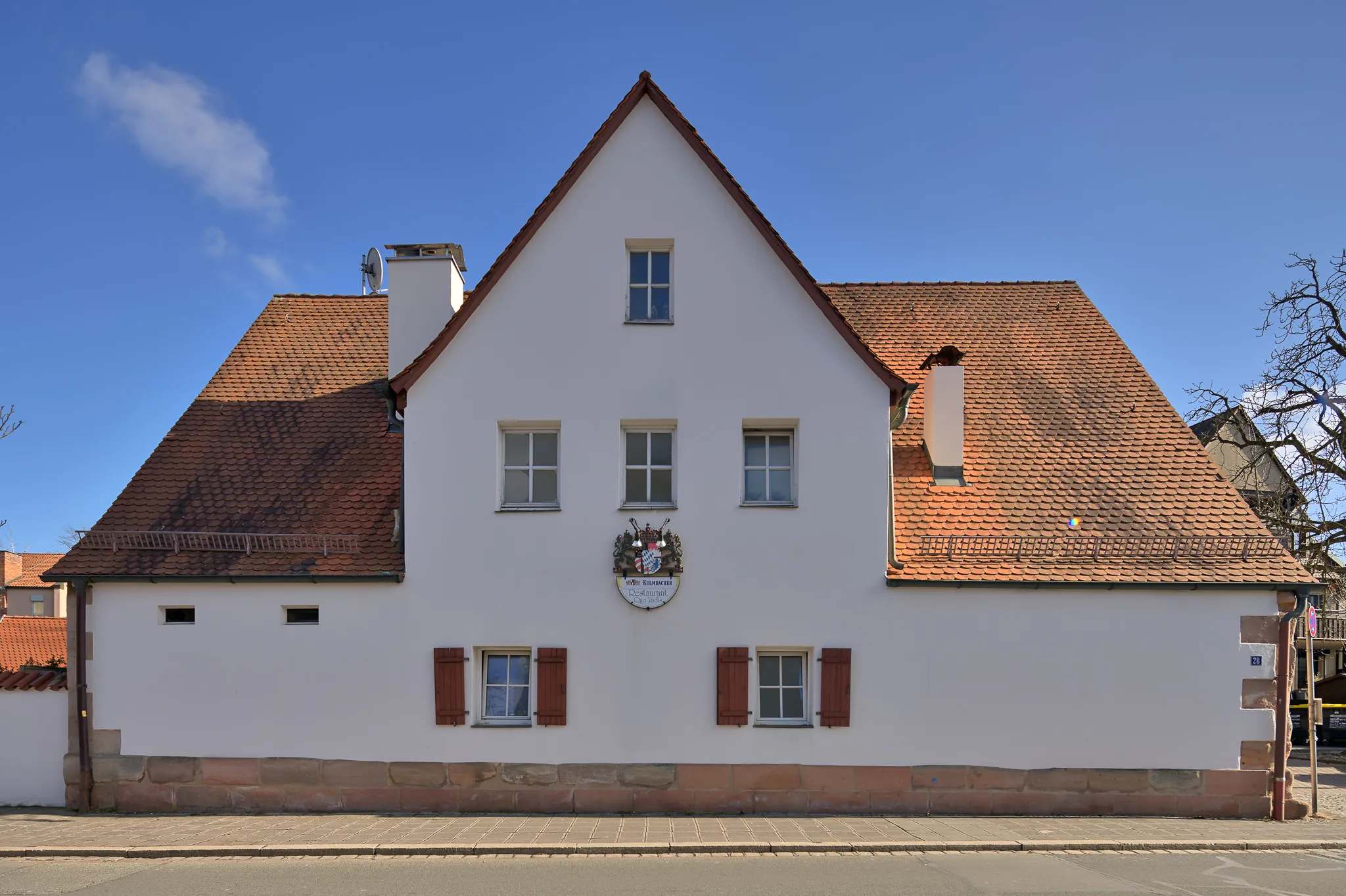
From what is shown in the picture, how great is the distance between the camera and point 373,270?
18.4m

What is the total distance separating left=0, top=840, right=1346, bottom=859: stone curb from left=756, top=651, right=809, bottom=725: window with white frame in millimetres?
1962

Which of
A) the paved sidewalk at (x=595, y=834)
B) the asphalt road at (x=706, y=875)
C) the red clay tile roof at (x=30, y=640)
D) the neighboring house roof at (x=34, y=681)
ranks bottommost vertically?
the red clay tile roof at (x=30, y=640)

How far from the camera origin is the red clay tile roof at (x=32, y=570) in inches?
2103

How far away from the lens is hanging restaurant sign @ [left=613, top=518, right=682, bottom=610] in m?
11.3

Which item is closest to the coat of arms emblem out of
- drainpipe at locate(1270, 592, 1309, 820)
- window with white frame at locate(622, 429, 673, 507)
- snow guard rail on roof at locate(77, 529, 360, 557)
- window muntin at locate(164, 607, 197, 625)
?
window with white frame at locate(622, 429, 673, 507)

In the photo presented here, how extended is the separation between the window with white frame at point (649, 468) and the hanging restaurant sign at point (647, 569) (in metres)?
0.60

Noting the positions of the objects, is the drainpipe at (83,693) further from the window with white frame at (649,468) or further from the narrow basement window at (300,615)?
the window with white frame at (649,468)

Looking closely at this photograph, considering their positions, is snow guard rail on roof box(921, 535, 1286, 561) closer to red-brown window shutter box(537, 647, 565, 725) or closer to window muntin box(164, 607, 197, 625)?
red-brown window shutter box(537, 647, 565, 725)

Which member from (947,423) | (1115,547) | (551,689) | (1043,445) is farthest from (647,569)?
(1043,445)

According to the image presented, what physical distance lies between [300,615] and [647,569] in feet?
16.4

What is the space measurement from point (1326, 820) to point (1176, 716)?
9.16ft

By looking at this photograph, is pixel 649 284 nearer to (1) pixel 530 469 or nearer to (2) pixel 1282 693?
(1) pixel 530 469

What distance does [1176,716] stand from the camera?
11.3 metres

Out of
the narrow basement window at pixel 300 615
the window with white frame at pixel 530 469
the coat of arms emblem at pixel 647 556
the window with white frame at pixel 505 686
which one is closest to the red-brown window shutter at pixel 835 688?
the coat of arms emblem at pixel 647 556
